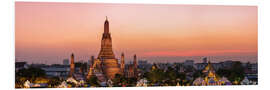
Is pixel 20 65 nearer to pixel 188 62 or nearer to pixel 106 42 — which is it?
pixel 106 42

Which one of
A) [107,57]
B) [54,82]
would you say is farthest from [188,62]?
[54,82]

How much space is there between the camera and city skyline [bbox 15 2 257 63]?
6.63 m

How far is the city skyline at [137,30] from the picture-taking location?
663cm

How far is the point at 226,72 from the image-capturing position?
712cm

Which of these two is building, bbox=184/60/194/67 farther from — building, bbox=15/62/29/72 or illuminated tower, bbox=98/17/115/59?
building, bbox=15/62/29/72

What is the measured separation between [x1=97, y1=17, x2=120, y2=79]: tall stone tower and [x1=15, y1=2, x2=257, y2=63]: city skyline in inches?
3.3

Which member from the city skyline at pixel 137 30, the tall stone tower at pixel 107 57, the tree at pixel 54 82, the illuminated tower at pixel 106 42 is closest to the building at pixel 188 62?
the city skyline at pixel 137 30

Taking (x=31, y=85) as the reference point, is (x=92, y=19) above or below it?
above

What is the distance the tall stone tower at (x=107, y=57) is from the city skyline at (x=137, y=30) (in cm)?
8

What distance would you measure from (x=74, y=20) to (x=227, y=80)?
251 centimetres

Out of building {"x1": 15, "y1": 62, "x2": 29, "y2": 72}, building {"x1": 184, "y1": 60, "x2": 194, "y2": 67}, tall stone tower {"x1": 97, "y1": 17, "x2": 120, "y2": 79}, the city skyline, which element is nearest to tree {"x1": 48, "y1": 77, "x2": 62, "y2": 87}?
the city skyline

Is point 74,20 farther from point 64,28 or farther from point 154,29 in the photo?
point 154,29
